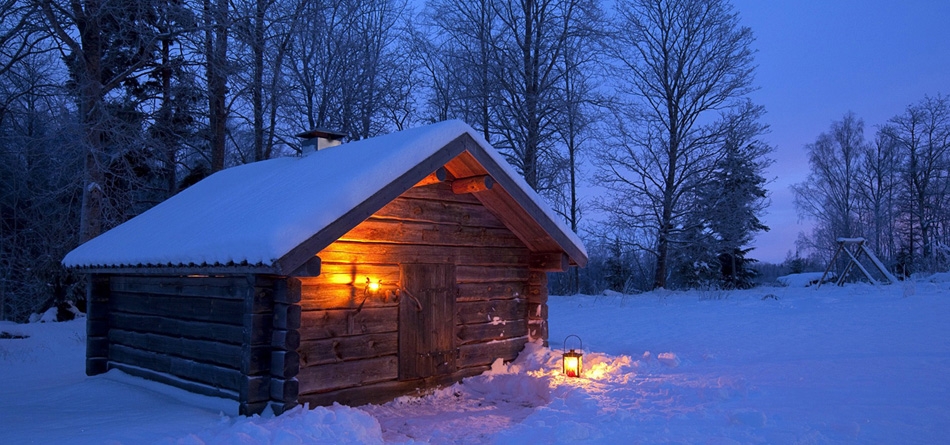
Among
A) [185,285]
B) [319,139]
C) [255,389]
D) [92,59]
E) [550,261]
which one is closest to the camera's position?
[255,389]

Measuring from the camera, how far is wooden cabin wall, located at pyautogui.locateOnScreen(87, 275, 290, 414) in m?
6.61

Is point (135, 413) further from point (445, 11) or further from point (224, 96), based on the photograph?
point (445, 11)

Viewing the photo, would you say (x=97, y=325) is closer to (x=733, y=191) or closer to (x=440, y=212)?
(x=440, y=212)

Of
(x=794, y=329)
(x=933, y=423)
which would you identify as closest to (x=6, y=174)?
(x=794, y=329)

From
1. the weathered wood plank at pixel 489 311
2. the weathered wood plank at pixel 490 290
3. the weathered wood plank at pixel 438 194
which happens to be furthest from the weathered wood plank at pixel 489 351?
the weathered wood plank at pixel 438 194

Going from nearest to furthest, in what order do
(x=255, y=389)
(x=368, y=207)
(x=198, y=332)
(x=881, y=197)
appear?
(x=255, y=389) < (x=368, y=207) < (x=198, y=332) < (x=881, y=197)

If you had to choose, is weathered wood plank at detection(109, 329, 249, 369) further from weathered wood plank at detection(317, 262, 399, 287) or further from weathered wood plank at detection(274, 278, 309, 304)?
weathered wood plank at detection(317, 262, 399, 287)

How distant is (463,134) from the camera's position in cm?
789

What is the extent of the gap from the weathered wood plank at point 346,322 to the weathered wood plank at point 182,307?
75cm

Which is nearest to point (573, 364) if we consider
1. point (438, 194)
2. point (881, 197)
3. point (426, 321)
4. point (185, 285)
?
point (426, 321)

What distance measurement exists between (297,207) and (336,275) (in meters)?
1.24

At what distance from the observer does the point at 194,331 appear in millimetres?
7641

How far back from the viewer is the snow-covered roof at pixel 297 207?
20.3 feet

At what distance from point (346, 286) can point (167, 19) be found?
1143cm
